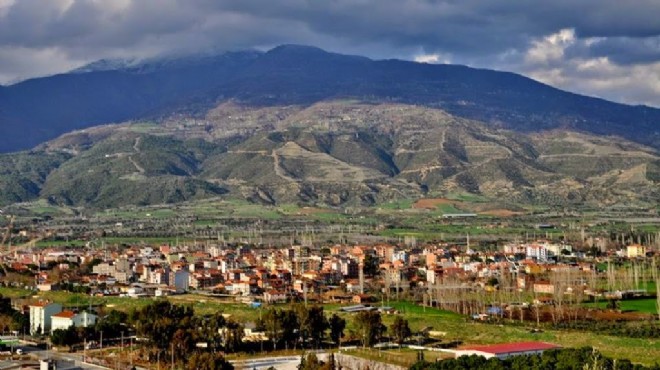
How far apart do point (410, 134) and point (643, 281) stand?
117m

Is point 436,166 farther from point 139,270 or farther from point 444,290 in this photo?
point 444,290

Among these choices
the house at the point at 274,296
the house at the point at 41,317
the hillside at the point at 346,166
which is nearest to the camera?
the house at the point at 41,317

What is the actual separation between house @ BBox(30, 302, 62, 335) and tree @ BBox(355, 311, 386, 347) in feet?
50.2

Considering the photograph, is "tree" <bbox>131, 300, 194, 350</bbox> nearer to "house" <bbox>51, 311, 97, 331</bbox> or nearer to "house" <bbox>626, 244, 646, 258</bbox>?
"house" <bbox>51, 311, 97, 331</bbox>

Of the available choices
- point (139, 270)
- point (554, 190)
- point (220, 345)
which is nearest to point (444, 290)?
point (220, 345)

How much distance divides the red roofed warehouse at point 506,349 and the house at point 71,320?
17255mm

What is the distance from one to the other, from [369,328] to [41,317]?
651 inches

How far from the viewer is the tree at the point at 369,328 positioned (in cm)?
3884

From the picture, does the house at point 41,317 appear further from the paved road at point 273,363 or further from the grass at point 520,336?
the grass at point 520,336

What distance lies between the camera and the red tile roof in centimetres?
3450

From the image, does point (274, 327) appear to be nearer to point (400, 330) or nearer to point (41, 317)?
point (400, 330)

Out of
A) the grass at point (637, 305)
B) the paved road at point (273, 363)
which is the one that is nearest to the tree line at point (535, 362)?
the paved road at point (273, 363)

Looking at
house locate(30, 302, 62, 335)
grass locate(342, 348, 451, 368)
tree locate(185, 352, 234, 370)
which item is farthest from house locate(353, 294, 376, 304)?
tree locate(185, 352, 234, 370)

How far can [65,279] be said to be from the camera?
63.8 meters
